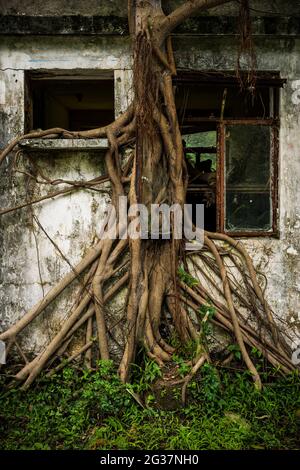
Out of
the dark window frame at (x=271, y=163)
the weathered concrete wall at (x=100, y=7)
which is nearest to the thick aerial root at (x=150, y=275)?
the dark window frame at (x=271, y=163)

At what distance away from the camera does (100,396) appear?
13.5ft

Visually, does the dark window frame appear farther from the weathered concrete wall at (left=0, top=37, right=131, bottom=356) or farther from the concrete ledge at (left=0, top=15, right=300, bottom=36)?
the weathered concrete wall at (left=0, top=37, right=131, bottom=356)

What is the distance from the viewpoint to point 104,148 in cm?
476

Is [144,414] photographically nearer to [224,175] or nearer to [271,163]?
→ [224,175]

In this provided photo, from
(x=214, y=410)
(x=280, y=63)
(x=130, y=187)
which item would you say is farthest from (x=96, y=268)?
(x=280, y=63)

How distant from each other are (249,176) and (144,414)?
2.63 metres

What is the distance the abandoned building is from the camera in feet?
15.9

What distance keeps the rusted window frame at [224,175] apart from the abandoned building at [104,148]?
0.01 meters

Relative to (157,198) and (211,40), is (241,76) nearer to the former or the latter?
(211,40)

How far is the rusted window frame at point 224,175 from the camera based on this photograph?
5062 mm

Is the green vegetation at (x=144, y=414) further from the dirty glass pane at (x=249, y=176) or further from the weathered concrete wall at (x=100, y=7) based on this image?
the weathered concrete wall at (x=100, y=7)
